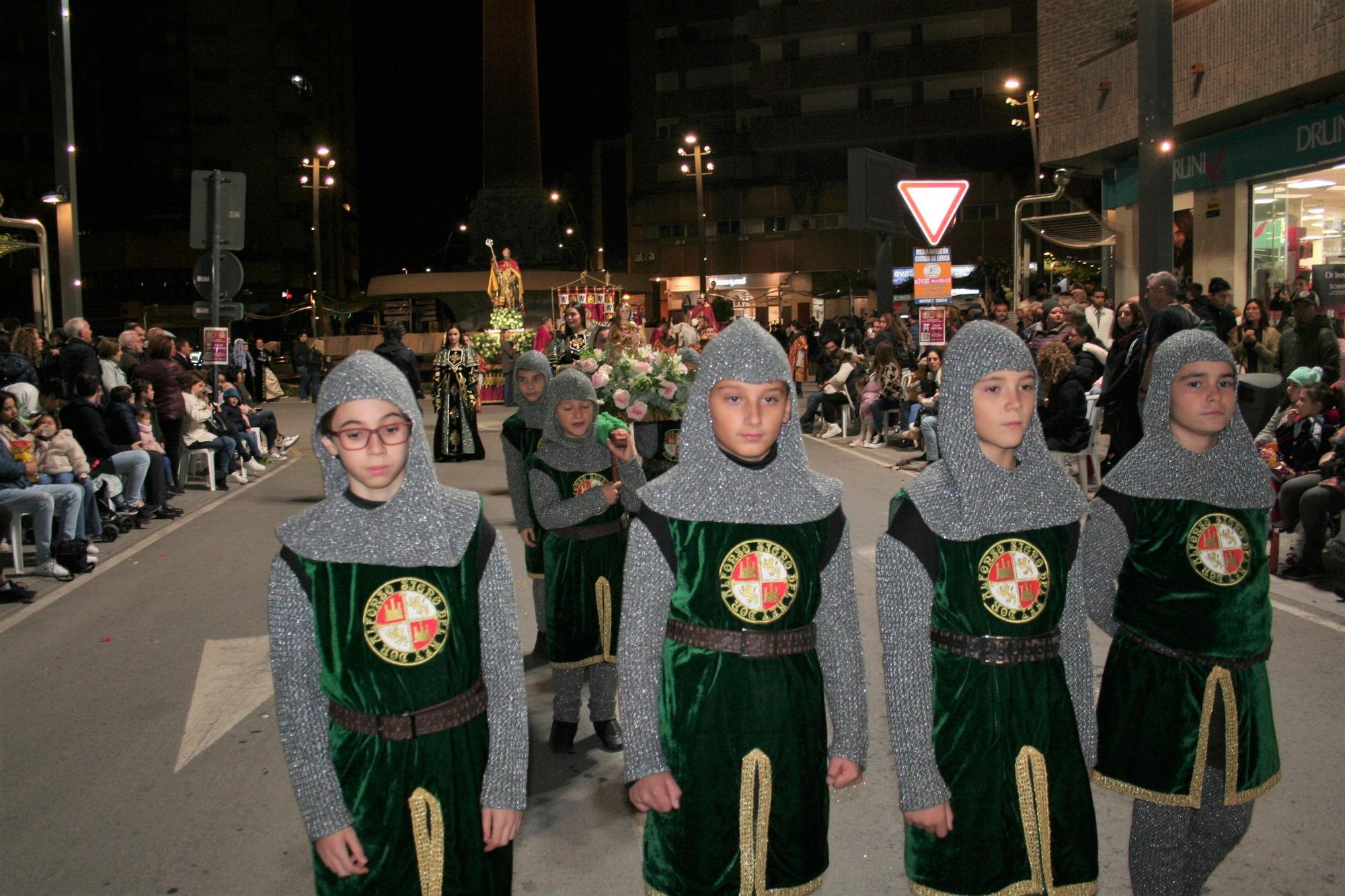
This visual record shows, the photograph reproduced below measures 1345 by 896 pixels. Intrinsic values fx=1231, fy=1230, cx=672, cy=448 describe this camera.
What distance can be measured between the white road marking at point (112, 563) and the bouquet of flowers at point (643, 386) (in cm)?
491

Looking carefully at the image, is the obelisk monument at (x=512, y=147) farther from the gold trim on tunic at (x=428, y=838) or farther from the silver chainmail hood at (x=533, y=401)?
the gold trim on tunic at (x=428, y=838)

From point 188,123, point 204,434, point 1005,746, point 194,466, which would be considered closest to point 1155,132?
point 1005,746

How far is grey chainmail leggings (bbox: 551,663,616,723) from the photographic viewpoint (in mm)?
5801

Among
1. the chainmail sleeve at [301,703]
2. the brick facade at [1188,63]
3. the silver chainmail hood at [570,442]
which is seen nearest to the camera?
the chainmail sleeve at [301,703]

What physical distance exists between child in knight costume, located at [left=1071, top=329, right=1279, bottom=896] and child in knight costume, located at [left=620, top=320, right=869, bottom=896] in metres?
0.92

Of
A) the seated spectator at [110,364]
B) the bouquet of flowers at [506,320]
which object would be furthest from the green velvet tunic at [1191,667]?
the bouquet of flowers at [506,320]

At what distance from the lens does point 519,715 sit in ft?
9.89

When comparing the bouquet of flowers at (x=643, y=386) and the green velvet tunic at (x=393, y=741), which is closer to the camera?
the green velvet tunic at (x=393, y=741)

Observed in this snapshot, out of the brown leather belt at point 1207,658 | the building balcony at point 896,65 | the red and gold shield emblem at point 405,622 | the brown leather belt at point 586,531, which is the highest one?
the building balcony at point 896,65

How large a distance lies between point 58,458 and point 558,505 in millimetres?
7412

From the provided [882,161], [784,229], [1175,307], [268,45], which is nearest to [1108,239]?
[882,161]

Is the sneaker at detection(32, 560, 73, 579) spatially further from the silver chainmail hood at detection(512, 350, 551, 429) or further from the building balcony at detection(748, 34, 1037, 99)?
the building balcony at detection(748, 34, 1037, 99)

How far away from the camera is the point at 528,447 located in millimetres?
6652

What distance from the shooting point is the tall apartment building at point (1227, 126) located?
18016 mm
